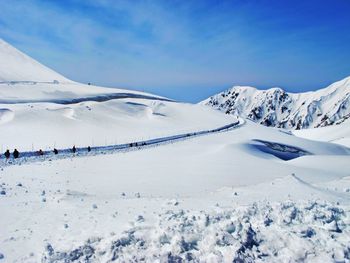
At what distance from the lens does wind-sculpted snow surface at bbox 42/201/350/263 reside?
11.2 metres

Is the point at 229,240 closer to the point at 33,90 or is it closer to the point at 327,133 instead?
the point at 33,90

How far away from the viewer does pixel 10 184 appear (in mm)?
21953

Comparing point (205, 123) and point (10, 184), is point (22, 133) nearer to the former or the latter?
point (10, 184)

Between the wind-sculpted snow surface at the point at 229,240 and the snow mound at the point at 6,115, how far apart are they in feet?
197

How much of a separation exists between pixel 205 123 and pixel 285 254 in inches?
3578

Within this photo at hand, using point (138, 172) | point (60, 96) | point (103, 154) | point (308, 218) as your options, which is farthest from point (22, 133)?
point (308, 218)

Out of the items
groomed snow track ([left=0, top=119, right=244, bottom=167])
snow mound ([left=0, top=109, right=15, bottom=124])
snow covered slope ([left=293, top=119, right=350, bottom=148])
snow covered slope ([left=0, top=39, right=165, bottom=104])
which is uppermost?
snow covered slope ([left=0, top=39, right=165, bottom=104])

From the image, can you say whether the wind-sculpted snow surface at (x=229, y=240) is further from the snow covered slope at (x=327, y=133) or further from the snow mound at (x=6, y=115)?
the snow covered slope at (x=327, y=133)

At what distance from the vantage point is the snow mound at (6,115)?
67.5 meters

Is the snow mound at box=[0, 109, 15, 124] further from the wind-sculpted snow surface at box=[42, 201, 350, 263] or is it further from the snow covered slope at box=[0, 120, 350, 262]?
the wind-sculpted snow surface at box=[42, 201, 350, 263]

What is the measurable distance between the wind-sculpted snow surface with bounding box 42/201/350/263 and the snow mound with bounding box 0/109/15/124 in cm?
6018

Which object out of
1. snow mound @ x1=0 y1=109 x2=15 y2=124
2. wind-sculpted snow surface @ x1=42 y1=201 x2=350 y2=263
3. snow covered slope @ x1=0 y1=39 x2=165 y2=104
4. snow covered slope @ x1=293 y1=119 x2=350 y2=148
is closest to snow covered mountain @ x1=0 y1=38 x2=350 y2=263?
wind-sculpted snow surface @ x1=42 y1=201 x2=350 y2=263

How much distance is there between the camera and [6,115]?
70375 mm

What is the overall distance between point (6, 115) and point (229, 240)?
219ft
